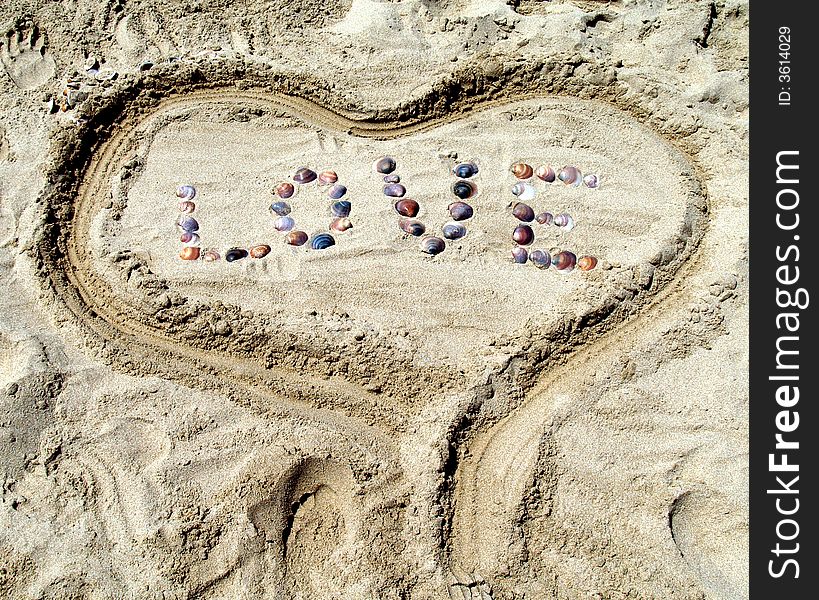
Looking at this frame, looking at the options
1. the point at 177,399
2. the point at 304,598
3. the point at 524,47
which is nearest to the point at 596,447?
the point at 304,598

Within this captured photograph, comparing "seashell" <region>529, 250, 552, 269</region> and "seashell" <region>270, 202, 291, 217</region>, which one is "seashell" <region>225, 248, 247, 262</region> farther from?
"seashell" <region>529, 250, 552, 269</region>

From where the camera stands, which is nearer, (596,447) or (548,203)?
(596,447)

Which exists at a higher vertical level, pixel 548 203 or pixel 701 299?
pixel 548 203

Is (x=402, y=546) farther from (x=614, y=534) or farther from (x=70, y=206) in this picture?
(x=70, y=206)

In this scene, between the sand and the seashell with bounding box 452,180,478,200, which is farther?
the seashell with bounding box 452,180,478,200

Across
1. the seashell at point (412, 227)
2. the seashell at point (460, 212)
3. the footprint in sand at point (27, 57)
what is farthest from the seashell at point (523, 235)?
the footprint in sand at point (27, 57)

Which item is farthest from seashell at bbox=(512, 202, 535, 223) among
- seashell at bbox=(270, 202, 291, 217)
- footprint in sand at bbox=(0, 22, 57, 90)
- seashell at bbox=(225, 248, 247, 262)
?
footprint in sand at bbox=(0, 22, 57, 90)

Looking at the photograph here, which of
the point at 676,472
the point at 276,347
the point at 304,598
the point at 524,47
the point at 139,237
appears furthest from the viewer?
the point at 524,47
